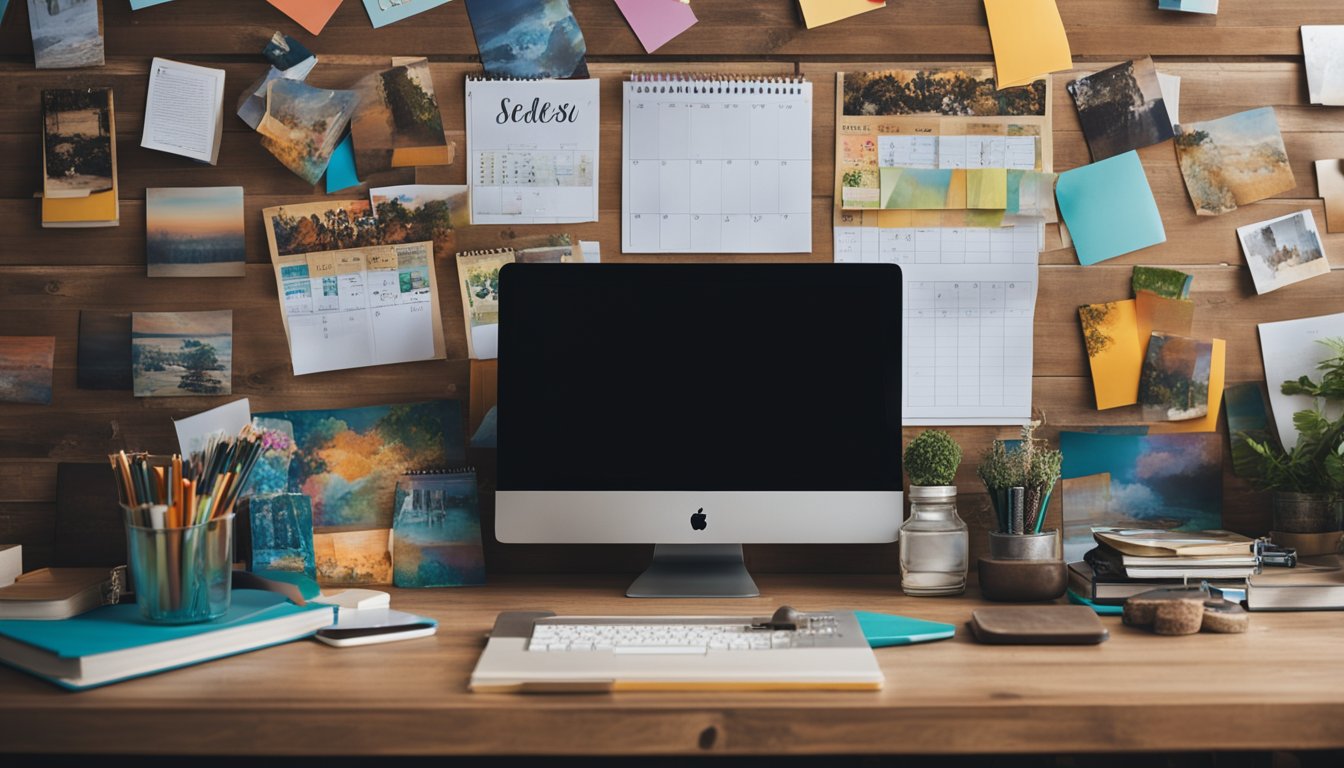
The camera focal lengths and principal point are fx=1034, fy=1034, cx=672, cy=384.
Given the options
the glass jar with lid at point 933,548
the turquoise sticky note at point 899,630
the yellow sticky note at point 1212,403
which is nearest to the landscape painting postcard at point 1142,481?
the yellow sticky note at point 1212,403

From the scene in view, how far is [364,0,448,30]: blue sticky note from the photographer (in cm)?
156

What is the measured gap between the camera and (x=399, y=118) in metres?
1.57

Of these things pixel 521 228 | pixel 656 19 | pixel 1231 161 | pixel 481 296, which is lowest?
pixel 481 296

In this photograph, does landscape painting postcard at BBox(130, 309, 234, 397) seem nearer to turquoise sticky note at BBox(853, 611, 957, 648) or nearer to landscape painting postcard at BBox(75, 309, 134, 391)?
landscape painting postcard at BBox(75, 309, 134, 391)

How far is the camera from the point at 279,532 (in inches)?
60.1

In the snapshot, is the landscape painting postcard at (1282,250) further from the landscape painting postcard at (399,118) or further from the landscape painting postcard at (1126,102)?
the landscape painting postcard at (399,118)

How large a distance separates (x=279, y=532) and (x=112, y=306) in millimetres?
438

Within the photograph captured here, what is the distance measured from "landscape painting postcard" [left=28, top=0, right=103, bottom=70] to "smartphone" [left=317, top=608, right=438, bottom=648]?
37.9 inches

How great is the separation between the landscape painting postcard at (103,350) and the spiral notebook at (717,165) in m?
0.78

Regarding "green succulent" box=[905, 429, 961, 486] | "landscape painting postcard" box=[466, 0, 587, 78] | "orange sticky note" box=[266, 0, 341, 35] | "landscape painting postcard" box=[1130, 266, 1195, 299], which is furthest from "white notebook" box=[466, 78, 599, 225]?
"landscape painting postcard" box=[1130, 266, 1195, 299]

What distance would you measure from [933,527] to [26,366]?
54.0 inches

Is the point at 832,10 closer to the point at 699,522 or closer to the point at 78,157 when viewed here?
the point at 699,522

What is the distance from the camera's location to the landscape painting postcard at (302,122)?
61.1 inches

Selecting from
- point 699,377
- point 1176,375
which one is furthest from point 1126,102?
point 699,377
